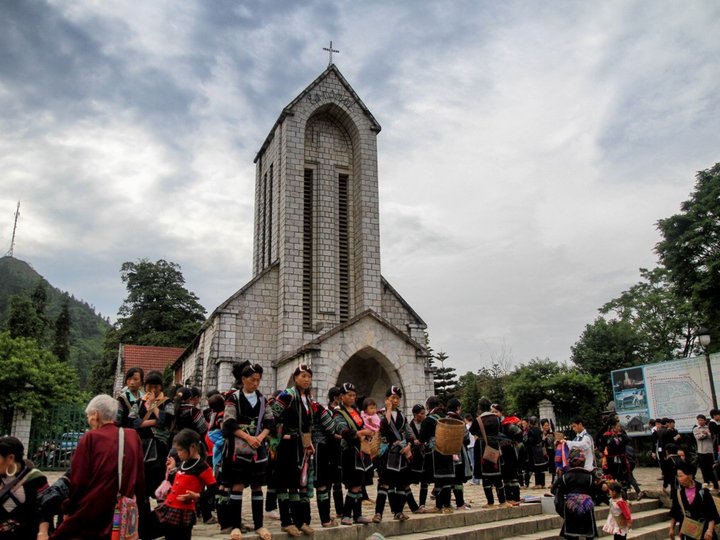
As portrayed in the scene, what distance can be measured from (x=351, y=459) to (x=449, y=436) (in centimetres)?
173

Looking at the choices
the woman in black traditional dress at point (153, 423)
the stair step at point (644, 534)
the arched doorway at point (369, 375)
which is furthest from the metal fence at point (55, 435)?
the stair step at point (644, 534)

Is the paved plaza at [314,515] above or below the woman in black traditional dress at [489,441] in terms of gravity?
below

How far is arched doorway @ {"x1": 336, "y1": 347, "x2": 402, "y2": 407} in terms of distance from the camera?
18.9m

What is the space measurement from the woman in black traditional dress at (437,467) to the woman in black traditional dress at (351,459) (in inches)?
62.9

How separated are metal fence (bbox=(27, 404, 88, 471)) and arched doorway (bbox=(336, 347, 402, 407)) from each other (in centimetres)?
791

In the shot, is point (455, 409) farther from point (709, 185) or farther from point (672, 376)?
point (709, 185)

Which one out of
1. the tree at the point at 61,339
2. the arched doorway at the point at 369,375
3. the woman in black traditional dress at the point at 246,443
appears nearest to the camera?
the woman in black traditional dress at the point at 246,443

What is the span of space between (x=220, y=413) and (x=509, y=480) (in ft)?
18.0

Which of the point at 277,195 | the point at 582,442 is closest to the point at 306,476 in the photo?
the point at 582,442

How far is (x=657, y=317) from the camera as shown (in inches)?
1698

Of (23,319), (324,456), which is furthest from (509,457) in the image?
(23,319)

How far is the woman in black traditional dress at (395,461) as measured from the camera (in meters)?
8.51

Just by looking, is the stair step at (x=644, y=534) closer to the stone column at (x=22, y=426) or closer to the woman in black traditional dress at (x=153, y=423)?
the woman in black traditional dress at (x=153, y=423)

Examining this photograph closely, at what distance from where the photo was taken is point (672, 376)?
20.5 metres
